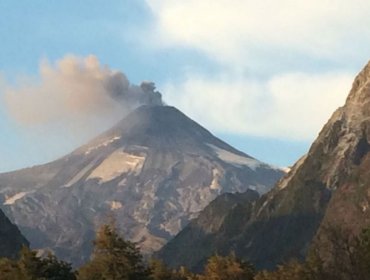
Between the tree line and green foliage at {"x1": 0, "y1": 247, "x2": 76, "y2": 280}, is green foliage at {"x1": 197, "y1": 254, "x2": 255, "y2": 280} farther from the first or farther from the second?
green foliage at {"x1": 0, "y1": 247, "x2": 76, "y2": 280}

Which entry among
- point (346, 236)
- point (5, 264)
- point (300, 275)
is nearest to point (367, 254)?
point (346, 236)

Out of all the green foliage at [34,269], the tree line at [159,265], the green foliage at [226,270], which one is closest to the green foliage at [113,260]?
the tree line at [159,265]

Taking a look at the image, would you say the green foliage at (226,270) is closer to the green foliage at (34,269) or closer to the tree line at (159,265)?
the tree line at (159,265)

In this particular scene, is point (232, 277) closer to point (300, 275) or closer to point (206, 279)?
point (206, 279)

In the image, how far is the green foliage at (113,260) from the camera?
98.9m

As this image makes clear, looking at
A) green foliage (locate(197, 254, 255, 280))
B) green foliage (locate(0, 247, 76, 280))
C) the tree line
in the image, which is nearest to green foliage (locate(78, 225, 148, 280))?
the tree line

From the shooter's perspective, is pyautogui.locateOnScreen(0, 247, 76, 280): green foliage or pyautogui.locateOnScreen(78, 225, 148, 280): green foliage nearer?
pyautogui.locateOnScreen(78, 225, 148, 280): green foliage

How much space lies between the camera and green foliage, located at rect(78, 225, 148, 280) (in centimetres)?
9888

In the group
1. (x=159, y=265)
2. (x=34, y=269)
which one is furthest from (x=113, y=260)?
(x=159, y=265)

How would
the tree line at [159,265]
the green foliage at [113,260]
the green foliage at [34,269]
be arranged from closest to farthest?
1. the tree line at [159,265]
2. the green foliage at [113,260]
3. the green foliage at [34,269]

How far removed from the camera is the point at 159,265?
117 metres

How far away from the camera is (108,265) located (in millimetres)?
99250

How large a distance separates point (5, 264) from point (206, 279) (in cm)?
2570

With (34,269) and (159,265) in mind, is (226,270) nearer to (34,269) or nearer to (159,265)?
(159,265)
